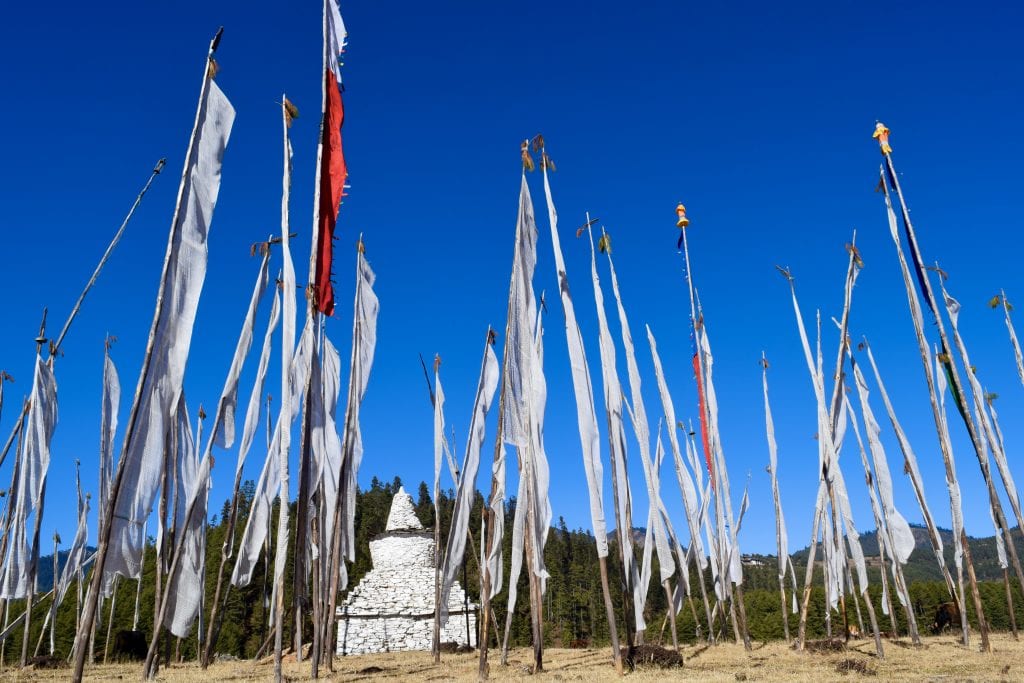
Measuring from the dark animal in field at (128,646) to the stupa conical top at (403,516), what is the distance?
11.4 meters

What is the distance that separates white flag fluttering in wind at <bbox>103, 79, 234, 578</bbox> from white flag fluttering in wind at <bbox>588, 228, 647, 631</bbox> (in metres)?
6.17

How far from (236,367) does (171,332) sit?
359 centimetres

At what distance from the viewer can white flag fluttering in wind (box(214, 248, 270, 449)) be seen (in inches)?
419

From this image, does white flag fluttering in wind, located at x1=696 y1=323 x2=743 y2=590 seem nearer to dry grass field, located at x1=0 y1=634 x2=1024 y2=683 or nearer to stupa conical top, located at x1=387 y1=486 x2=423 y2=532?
dry grass field, located at x1=0 y1=634 x2=1024 y2=683

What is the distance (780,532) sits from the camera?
50.6 feet

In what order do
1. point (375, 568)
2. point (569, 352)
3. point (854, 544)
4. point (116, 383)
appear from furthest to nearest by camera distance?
point (375, 568) → point (116, 383) → point (854, 544) → point (569, 352)

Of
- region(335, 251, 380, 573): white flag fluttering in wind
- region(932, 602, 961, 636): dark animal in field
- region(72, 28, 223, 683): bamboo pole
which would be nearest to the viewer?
region(72, 28, 223, 683): bamboo pole

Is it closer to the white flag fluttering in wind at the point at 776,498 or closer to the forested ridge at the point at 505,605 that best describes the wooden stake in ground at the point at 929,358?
the white flag fluttering in wind at the point at 776,498

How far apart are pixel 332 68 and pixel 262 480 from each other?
6.04 m

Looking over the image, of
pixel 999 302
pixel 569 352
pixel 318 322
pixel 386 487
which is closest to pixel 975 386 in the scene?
pixel 999 302

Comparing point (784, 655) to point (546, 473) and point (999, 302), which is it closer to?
point (546, 473)

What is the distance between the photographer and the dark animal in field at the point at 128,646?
20938mm

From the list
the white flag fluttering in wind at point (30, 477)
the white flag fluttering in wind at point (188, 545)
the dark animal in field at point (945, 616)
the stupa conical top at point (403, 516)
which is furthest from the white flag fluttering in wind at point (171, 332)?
the dark animal in field at point (945, 616)

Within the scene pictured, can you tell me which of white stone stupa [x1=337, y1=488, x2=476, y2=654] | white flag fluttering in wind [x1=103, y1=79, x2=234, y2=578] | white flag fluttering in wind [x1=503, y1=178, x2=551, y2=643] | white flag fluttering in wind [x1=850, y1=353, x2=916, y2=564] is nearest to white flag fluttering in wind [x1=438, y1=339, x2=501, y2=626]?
white flag fluttering in wind [x1=503, y1=178, x2=551, y2=643]
